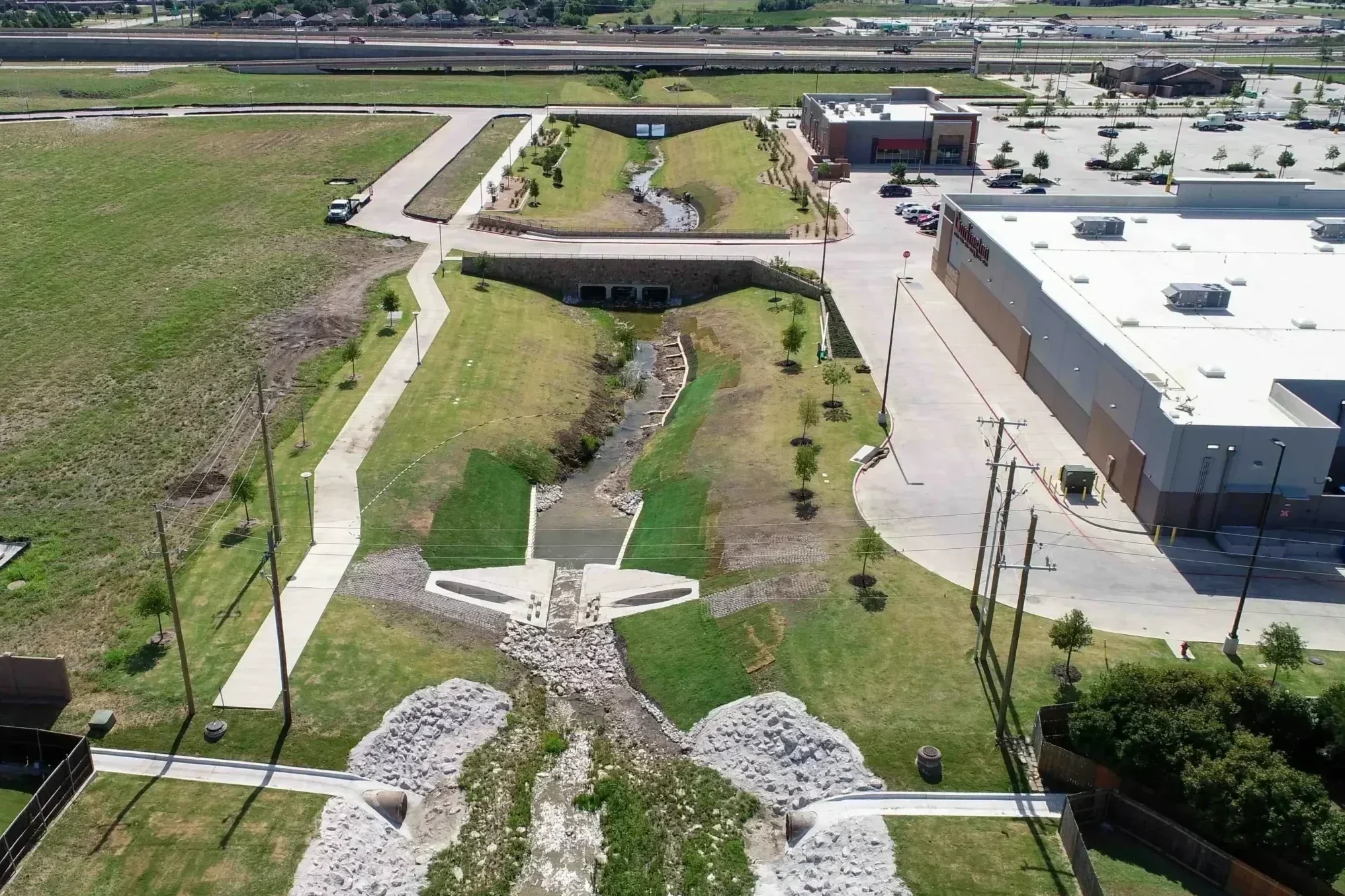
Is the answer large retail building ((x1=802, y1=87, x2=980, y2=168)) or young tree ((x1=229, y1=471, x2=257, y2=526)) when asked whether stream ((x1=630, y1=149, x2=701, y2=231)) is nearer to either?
large retail building ((x1=802, y1=87, x2=980, y2=168))

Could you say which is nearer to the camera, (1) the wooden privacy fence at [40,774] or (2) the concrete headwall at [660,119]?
(1) the wooden privacy fence at [40,774]

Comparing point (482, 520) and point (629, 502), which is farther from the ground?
point (482, 520)

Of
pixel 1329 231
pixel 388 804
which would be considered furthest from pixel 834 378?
pixel 1329 231

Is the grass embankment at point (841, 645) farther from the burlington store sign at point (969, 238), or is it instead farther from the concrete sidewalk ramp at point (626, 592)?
the burlington store sign at point (969, 238)

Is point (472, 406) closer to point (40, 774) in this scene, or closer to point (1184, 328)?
point (40, 774)

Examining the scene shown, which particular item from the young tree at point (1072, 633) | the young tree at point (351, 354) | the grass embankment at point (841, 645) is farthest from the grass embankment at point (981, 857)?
the young tree at point (351, 354)

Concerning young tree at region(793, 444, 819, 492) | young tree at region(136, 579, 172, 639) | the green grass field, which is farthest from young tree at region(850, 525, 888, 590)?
young tree at region(136, 579, 172, 639)

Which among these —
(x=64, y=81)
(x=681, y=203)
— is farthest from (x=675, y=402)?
(x=64, y=81)
